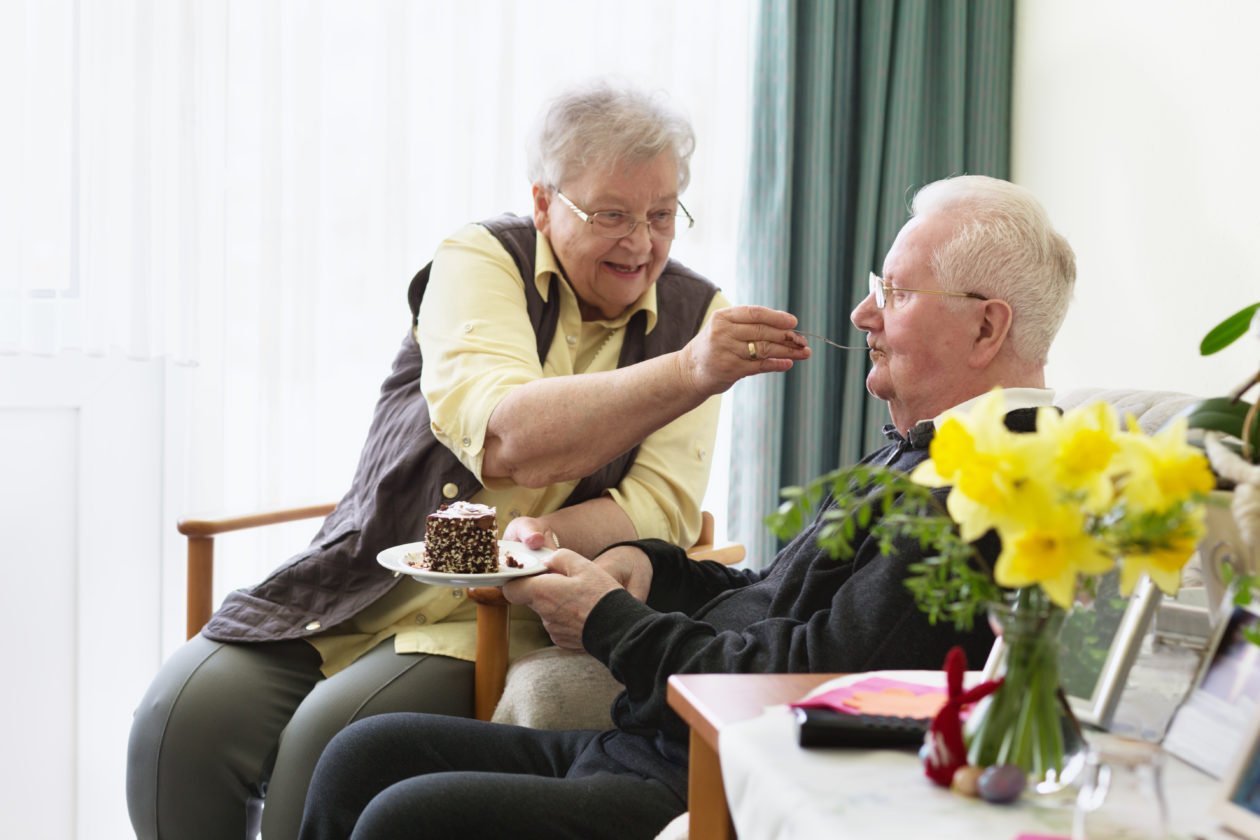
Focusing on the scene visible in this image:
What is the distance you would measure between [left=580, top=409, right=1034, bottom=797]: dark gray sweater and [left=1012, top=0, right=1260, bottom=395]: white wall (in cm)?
127

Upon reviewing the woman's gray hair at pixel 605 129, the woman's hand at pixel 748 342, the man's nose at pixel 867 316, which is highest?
the woman's gray hair at pixel 605 129

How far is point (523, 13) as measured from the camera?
9.16ft

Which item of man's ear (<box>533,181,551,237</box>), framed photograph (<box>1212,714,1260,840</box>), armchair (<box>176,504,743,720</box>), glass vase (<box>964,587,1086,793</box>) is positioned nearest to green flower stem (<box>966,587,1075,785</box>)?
glass vase (<box>964,587,1086,793</box>)

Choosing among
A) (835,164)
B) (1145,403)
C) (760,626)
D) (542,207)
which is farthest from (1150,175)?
(760,626)

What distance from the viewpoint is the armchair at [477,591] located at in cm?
165

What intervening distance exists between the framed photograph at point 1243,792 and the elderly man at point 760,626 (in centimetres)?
44

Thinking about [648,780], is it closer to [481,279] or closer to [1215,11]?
[481,279]

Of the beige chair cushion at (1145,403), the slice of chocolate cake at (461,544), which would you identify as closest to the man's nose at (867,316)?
the beige chair cushion at (1145,403)

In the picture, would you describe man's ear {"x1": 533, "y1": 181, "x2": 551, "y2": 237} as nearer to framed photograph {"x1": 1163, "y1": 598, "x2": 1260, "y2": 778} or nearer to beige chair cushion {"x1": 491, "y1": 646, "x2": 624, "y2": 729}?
beige chair cushion {"x1": 491, "y1": 646, "x2": 624, "y2": 729}

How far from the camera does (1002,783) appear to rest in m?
0.76

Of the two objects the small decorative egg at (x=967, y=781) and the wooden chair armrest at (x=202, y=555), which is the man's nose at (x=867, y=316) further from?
the wooden chair armrest at (x=202, y=555)

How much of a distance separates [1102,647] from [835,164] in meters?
2.31

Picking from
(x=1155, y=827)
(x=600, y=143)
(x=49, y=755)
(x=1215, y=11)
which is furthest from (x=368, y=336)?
(x=1155, y=827)

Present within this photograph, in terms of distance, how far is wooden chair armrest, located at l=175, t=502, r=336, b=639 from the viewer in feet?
6.23
